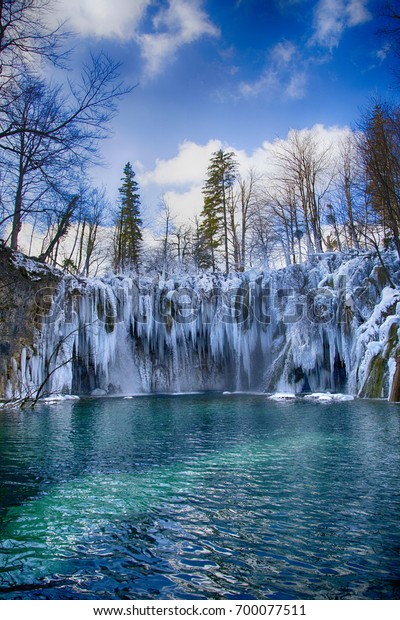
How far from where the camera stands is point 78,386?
20.2 m

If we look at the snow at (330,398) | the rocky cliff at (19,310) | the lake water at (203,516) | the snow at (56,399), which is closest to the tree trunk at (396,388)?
the snow at (330,398)

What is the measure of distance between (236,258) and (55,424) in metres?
21.0

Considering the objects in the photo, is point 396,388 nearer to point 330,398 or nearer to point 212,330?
point 330,398

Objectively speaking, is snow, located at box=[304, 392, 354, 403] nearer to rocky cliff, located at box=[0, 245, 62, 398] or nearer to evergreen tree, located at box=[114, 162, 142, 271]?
rocky cliff, located at box=[0, 245, 62, 398]

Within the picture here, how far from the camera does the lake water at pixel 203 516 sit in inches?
100.0

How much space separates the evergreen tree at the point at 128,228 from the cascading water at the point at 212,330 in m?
8.26

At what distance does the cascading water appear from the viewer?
55.9 feet

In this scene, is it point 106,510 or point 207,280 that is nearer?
point 106,510

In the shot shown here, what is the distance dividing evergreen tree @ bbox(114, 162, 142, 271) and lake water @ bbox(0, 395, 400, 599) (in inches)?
906

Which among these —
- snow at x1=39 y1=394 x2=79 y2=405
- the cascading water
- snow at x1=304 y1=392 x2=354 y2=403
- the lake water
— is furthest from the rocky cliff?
snow at x1=304 y1=392 x2=354 y2=403

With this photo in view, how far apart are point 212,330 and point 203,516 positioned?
57.3ft

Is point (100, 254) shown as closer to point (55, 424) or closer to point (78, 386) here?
point (78, 386)
